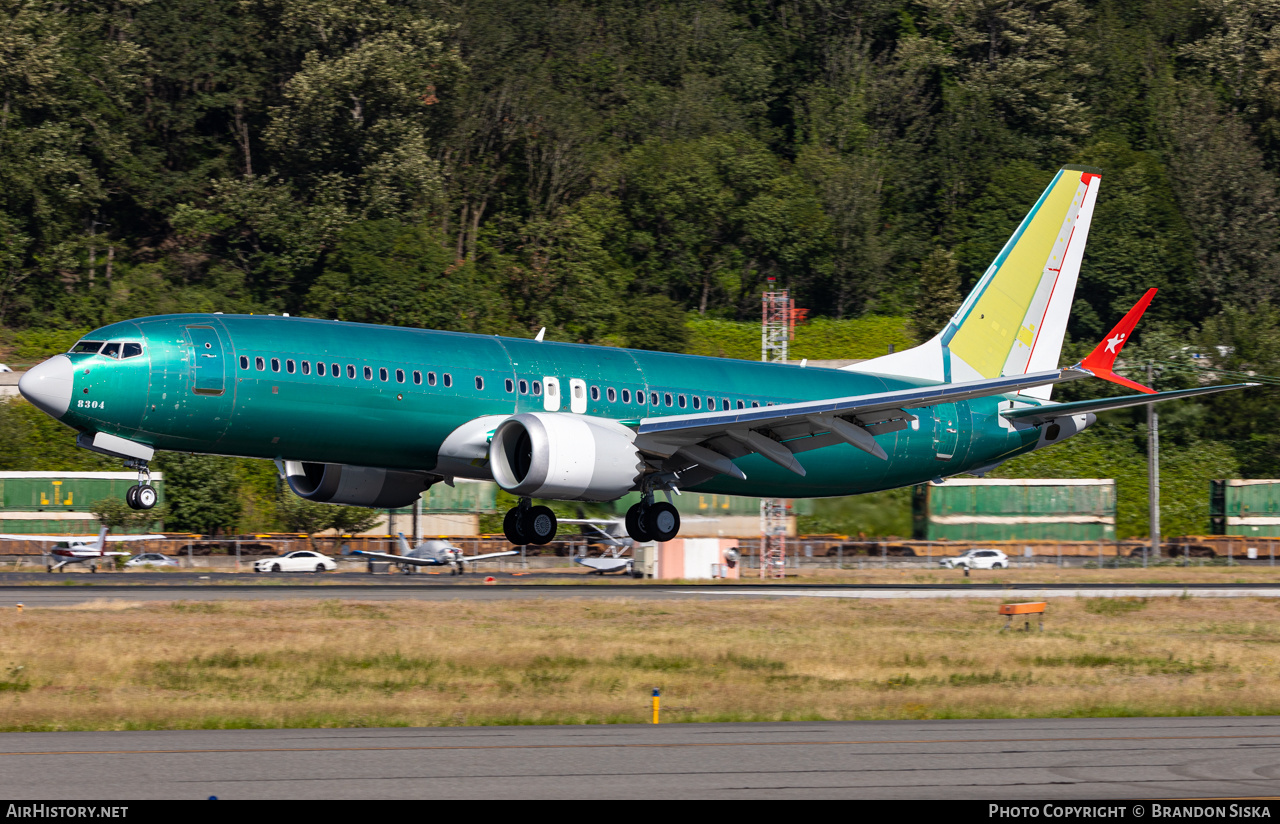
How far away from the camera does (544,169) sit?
113 m

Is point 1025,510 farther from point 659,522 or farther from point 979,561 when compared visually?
point 659,522

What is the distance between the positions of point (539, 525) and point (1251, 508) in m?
66.1

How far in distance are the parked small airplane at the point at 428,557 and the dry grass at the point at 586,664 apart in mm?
20633

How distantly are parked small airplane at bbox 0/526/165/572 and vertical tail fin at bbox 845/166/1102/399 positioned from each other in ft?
139

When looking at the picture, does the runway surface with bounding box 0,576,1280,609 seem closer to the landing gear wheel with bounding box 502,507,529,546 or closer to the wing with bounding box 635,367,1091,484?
the landing gear wheel with bounding box 502,507,529,546

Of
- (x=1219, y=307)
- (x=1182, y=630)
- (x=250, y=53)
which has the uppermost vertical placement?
(x=250, y=53)

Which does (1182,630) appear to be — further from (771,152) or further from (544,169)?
(771,152)

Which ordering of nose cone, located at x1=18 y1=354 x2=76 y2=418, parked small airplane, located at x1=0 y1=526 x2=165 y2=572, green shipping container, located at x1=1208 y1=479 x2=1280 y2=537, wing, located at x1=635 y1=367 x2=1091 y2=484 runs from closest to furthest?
nose cone, located at x1=18 y1=354 x2=76 y2=418, wing, located at x1=635 y1=367 x2=1091 y2=484, parked small airplane, located at x1=0 y1=526 x2=165 y2=572, green shipping container, located at x1=1208 y1=479 x2=1280 y2=537

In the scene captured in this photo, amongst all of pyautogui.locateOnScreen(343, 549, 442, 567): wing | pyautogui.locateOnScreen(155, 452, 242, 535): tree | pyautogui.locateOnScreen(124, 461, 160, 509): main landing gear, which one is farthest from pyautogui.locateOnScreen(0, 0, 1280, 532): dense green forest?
pyautogui.locateOnScreen(124, 461, 160, 509): main landing gear

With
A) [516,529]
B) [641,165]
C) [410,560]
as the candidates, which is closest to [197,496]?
[410,560]

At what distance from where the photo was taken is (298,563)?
245 ft

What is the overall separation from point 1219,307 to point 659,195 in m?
44.6

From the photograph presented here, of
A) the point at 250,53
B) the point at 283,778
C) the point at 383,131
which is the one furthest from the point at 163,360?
the point at 250,53

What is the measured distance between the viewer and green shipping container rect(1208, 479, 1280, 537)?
299ft
